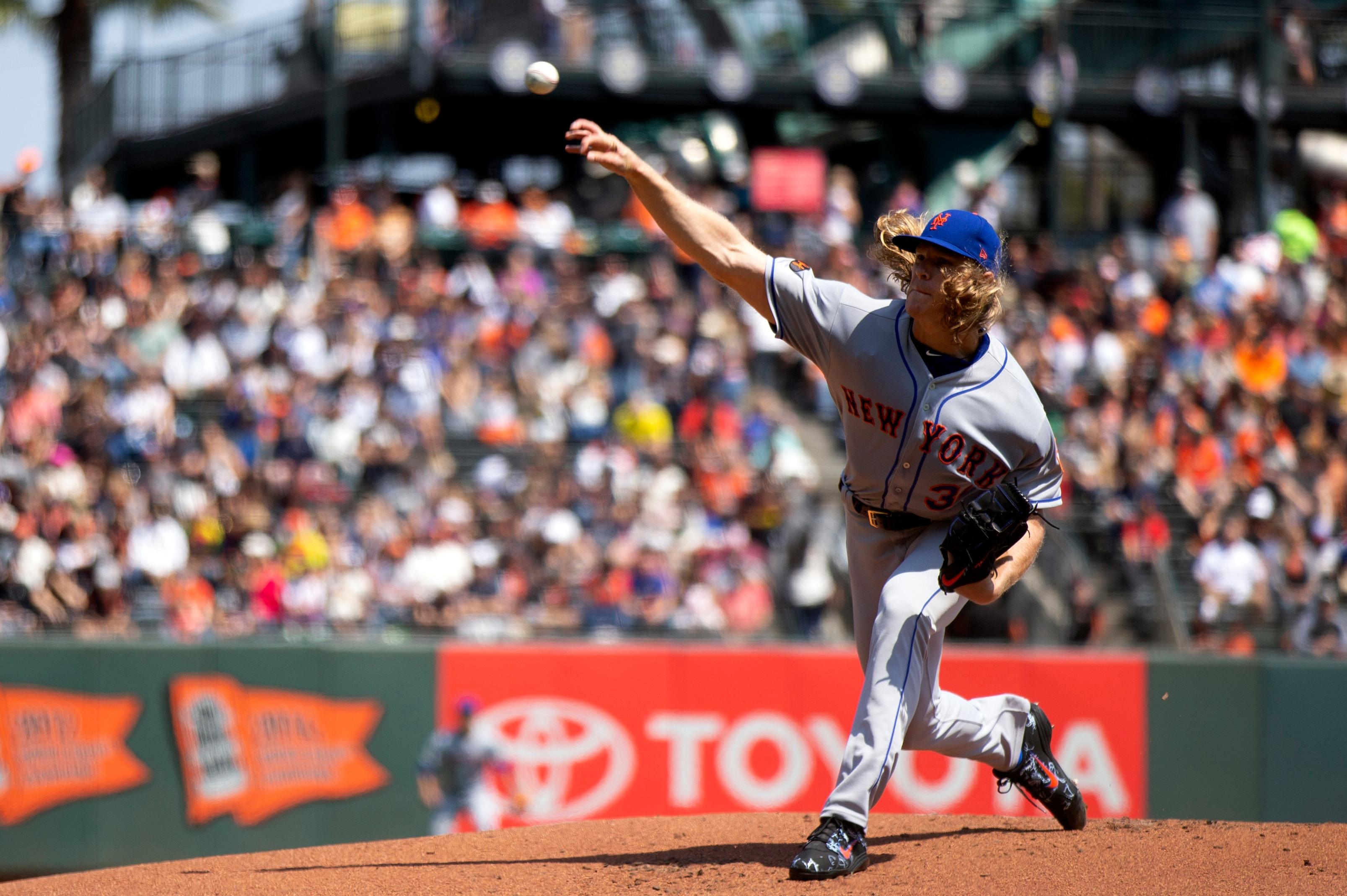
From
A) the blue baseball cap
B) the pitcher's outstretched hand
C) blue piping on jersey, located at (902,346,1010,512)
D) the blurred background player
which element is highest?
the pitcher's outstretched hand

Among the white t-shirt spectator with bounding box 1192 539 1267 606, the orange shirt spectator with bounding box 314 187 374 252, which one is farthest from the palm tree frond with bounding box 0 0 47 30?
the white t-shirt spectator with bounding box 1192 539 1267 606

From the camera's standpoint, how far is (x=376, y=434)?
1263 cm

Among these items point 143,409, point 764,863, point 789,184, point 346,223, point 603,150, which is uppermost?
point 789,184

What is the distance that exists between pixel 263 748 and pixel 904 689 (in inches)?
266

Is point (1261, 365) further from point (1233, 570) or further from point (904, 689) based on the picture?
point (904, 689)

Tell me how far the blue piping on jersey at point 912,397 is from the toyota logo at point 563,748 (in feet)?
19.5

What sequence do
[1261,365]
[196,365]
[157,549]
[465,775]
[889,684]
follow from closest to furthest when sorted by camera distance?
1. [889,684]
2. [465,775]
3. [157,549]
4. [1261,365]
5. [196,365]

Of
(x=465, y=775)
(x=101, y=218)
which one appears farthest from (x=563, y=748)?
(x=101, y=218)

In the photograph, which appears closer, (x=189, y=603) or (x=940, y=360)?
(x=940, y=360)

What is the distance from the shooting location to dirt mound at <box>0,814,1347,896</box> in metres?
4.59

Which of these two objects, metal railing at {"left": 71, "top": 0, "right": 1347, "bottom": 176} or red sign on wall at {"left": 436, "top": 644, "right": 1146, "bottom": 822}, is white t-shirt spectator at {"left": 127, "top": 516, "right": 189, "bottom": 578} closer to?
red sign on wall at {"left": 436, "top": 644, "right": 1146, "bottom": 822}

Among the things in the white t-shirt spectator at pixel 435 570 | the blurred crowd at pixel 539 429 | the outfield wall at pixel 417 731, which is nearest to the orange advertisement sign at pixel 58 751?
the outfield wall at pixel 417 731

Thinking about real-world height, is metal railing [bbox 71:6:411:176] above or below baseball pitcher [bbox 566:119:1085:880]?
above

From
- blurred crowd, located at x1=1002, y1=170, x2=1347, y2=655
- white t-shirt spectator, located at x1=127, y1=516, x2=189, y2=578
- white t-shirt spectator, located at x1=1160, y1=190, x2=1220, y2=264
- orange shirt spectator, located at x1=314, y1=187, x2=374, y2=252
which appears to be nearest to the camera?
blurred crowd, located at x1=1002, y1=170, x2=1347, y2=655
